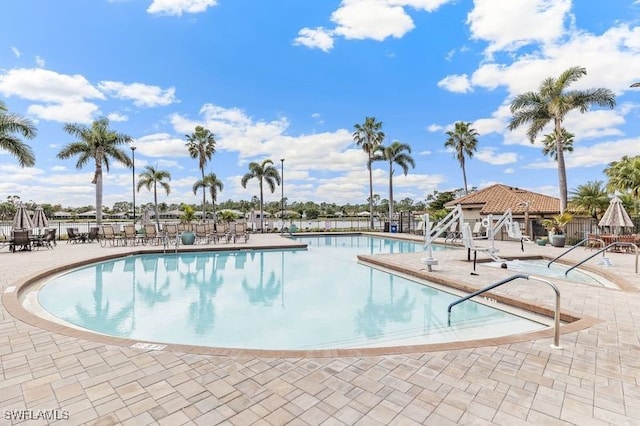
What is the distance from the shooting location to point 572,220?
49.8 ft

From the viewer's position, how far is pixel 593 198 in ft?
49.6

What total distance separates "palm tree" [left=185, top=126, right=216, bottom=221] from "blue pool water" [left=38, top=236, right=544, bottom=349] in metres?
17.3

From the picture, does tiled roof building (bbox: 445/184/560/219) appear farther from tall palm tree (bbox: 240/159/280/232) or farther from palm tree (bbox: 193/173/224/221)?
palm tree (bbox: 193/173/224/221)

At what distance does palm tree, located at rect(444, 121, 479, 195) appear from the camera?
94.3 ft

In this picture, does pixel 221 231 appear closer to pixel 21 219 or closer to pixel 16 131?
pixel 21 219

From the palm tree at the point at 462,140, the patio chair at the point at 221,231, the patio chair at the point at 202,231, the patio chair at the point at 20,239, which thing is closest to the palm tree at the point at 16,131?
the patio chair at the point at 20,239

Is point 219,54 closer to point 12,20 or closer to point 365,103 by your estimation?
point 12,20

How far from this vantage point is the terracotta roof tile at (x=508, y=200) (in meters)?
21.2

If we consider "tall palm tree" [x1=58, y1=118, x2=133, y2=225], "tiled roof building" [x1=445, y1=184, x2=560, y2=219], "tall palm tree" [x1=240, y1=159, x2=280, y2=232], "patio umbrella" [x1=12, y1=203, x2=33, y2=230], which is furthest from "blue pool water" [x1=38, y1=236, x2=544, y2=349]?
"tall palm tree" [x1=240, y1=159, x2=280, y2=232]

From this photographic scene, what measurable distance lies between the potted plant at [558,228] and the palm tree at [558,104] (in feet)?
4.57

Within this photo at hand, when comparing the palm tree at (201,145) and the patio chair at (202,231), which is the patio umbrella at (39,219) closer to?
the patio chair at (202,231)

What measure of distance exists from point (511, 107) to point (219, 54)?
585 inches

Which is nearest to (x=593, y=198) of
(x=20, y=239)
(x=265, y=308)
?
(x=265, y=308)

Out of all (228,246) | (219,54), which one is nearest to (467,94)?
(219,54)
